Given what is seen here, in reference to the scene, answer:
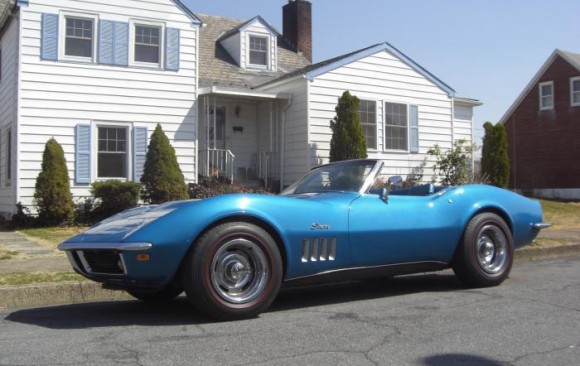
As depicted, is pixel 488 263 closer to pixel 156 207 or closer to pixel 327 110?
pixel 156 207

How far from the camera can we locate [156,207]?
523 centimetres

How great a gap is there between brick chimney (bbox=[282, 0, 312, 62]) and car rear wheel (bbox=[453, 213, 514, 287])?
1644cm

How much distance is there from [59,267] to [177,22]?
9487 mm

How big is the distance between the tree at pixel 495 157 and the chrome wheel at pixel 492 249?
1273cm

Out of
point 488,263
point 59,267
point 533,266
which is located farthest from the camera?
point 533,266

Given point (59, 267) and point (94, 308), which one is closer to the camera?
point (94, 308)

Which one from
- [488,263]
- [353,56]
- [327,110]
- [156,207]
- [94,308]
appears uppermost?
[353,56]

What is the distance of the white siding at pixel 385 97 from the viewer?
15945 mm

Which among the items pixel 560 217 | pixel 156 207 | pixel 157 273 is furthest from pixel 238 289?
pixel 560 217

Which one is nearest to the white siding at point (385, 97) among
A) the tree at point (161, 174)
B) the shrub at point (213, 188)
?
the shrub at point (213, 188)

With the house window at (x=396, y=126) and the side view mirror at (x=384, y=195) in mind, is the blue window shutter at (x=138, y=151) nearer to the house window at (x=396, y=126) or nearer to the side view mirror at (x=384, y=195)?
the house window at (x=396, y=126)

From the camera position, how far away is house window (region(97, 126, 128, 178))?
14352 mm

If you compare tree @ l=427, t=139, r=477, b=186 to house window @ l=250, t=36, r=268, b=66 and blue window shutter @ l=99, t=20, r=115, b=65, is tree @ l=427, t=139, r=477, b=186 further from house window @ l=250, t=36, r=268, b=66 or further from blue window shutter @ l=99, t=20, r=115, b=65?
blue window shutter @ l=99, t=20, r=115, b=65

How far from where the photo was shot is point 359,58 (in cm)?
1652
